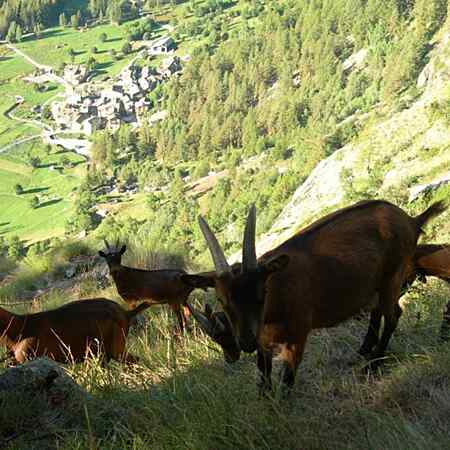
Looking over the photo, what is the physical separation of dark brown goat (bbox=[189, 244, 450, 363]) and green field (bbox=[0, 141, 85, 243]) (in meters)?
120

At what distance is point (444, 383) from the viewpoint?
480 centimetres

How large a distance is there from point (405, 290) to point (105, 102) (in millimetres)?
183785

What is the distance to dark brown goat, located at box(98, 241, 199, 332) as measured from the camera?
10.5m

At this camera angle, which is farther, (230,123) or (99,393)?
(230,123)

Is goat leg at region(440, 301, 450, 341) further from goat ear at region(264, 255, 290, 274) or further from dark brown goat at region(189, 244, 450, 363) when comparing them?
goat ear at region(264, 255, 290, 274)

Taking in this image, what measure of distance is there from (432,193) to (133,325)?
35.0 feet

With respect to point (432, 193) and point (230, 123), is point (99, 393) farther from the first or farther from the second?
point (230, 123)

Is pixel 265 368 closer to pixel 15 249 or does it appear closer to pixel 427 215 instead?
pixel 427 215

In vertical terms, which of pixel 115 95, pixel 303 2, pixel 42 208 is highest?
pixel 303 2

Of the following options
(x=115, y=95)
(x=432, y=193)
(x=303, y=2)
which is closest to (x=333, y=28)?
(x=303, y=2)

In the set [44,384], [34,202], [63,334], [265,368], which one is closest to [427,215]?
[265,368]

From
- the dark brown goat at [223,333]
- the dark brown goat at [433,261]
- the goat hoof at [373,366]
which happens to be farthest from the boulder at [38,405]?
the dark brown goat at [433,261]

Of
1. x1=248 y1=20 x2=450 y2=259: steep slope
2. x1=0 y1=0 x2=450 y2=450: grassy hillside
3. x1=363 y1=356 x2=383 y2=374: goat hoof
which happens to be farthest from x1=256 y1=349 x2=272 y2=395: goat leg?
Answer: x1=248 y1=20 x2=450 y2=259: steep slope

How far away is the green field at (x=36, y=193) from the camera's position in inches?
5176
